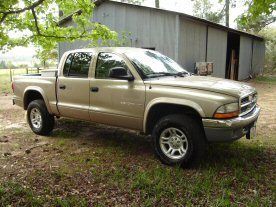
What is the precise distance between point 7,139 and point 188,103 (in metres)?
4.57

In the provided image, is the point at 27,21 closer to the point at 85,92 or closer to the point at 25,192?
the point at 85,92

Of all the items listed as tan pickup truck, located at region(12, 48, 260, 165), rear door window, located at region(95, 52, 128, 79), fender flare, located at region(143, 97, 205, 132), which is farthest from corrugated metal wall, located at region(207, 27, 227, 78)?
fender flare, located at region(143, 97, 205, 132)

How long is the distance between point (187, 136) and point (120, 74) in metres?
1.65

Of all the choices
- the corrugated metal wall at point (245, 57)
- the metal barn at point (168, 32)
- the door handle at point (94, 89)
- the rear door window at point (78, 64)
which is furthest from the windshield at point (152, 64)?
the corrugated metal wall at point (245, 57)

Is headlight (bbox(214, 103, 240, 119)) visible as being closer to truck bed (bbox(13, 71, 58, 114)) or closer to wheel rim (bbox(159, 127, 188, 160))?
wheel rim (bbox(159, 127, 188, 160))

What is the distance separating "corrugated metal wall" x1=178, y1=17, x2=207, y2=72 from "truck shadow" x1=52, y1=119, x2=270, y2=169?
7.59 meters

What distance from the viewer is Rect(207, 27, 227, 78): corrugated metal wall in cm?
1830

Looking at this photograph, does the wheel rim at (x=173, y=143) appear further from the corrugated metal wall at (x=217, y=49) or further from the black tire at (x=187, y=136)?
the corrugated metal wall at (x=217, y=49)

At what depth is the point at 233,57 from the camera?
23.2 metres

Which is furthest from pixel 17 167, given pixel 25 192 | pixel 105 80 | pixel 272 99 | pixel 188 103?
pixel 272 99

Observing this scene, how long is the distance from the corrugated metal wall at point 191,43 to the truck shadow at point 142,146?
7589 mm

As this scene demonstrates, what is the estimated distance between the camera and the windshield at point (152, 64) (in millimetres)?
6012

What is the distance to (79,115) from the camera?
269 inches

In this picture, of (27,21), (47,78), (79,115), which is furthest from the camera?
(27,21)
